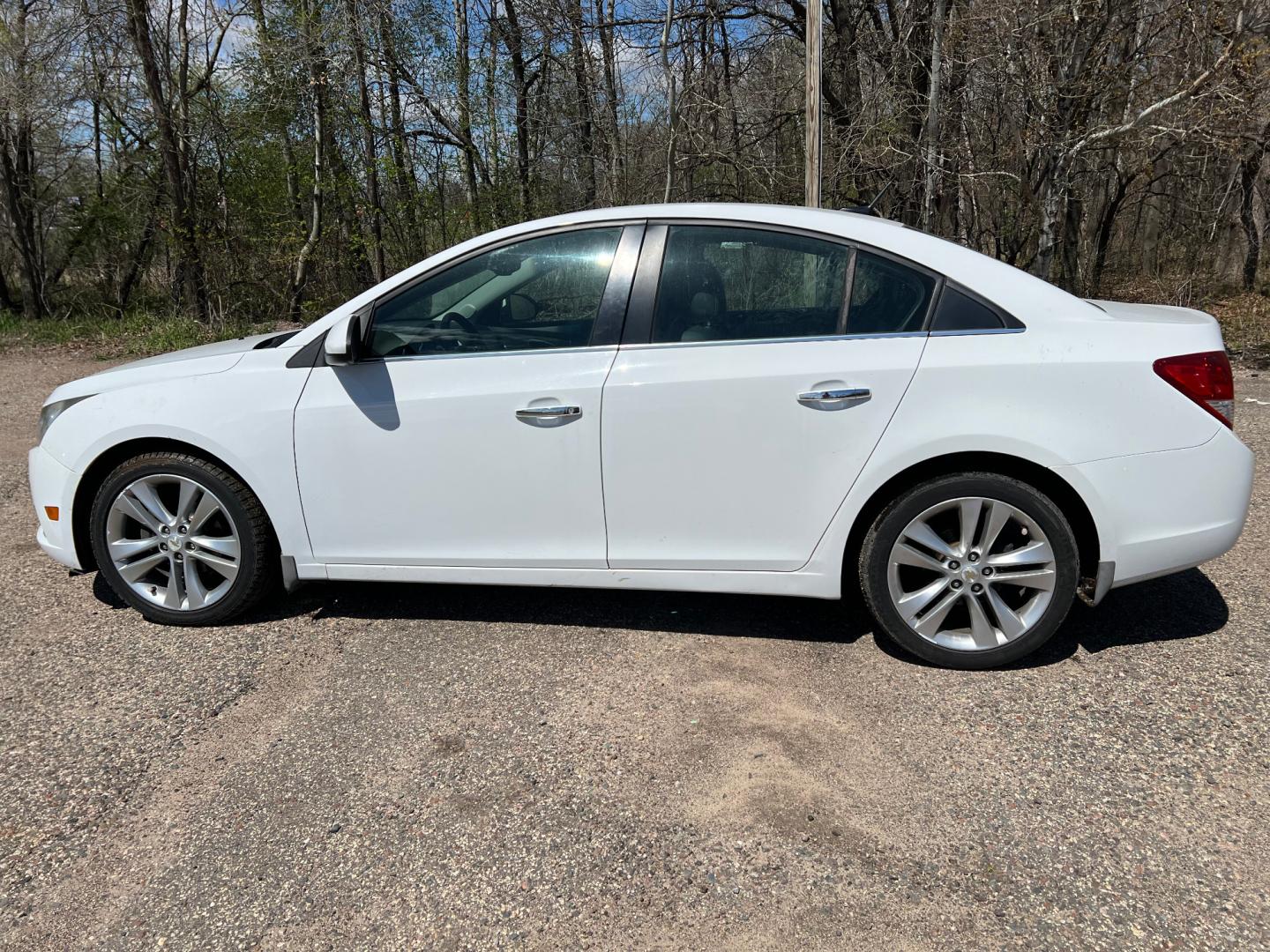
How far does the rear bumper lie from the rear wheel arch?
66mm

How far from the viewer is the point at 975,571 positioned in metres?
3.33

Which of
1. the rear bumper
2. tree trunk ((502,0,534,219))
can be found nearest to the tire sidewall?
the rear bumper

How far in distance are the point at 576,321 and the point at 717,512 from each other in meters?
0.94

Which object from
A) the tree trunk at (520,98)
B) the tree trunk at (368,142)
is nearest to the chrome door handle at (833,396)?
the tree trunk at (520,98)

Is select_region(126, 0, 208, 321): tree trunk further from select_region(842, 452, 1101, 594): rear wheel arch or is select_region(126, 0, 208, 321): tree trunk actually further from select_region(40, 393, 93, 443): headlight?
select_region(842, 452, 1101, 594): rear wheel arch

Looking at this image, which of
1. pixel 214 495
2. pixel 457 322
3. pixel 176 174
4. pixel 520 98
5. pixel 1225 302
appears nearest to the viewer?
pixel 457 322

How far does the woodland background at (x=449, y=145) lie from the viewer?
11.6 metres

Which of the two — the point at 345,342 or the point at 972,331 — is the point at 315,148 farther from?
the point at 972,331

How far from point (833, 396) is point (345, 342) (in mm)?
1912

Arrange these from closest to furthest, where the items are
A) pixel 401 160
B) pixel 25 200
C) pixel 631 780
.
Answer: pixel 631 780 → pixel 401 160 → pixel 25 200

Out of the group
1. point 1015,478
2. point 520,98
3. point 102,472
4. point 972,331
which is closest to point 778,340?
point 972,331

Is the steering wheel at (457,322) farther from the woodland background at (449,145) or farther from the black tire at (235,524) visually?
the woodland background at (449,145)

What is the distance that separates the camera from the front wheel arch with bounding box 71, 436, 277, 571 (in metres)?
3.82

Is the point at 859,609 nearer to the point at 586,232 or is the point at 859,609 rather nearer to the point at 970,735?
the point at 970,735
